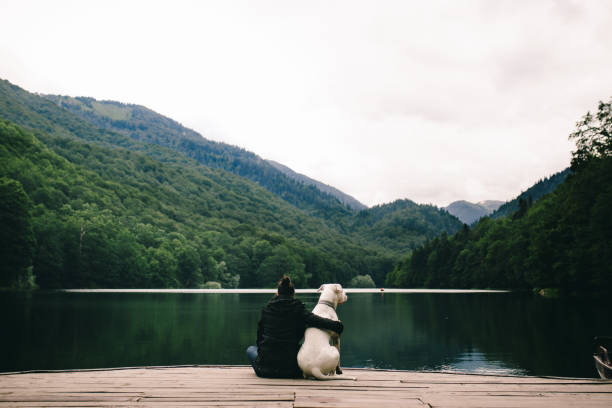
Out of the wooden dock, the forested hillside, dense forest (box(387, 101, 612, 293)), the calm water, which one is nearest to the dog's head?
the wooden dock

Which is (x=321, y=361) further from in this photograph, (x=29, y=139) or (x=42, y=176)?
(x=29, y=139)

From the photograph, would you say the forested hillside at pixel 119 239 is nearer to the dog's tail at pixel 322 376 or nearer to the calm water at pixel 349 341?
the calm water at pixel 349 341

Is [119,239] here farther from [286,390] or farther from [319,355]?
[286,390]

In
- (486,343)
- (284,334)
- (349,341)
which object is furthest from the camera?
(349,341)

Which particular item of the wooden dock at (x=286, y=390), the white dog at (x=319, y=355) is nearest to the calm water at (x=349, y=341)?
the wooden dock at (x=286, y=390)

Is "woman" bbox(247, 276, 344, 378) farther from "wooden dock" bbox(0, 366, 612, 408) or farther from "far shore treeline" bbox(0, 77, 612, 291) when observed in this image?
"far shore treeline" bbox(0, 77, 612, 291)

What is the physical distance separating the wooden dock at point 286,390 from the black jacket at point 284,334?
32 cm

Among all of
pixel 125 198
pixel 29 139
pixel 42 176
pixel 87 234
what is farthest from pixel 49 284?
pixel 125 198

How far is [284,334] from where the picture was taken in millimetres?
8859

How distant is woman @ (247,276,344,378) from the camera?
881cm

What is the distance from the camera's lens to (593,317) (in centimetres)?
3956

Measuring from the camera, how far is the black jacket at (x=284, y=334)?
8.80 meters

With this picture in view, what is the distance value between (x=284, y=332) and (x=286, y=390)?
1227 mm

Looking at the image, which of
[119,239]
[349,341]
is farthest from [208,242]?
[349,341]
